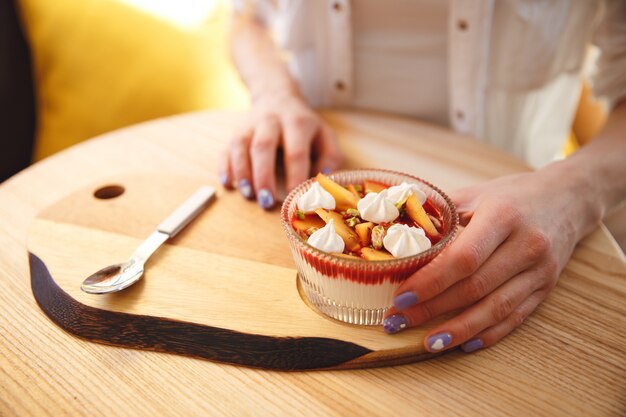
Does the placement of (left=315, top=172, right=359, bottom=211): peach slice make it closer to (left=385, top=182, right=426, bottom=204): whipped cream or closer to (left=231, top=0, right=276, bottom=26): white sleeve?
(left=385, top=182, right=426, bottom=204): whipped cream

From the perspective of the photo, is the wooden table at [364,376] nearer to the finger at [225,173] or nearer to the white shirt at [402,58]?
the finger at [225,173]

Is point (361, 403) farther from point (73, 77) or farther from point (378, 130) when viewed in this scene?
point (73, 77)

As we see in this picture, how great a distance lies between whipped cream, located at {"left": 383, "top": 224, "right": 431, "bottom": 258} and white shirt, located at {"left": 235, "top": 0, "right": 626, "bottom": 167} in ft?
2.41

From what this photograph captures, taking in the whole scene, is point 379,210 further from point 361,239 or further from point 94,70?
point 94,70

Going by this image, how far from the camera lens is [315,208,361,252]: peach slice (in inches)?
27.9

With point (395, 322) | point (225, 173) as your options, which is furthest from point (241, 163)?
point (395, 322)

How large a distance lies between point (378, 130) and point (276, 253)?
1.78 ft

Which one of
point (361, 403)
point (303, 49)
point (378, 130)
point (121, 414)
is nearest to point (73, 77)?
point (303, 49)

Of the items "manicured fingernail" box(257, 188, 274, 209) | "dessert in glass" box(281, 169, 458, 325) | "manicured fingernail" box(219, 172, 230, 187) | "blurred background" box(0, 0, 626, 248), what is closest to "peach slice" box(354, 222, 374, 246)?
"dessert in glass" box(281, 169, 458, 325)

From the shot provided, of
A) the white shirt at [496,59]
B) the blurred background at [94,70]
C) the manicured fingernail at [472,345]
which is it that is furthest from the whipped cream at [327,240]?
the blurred background at [94,70]

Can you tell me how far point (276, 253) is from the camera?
87 centimetres

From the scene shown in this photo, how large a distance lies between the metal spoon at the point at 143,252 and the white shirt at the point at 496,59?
621 millimetres

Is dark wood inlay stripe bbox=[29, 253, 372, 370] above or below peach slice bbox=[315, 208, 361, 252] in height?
below

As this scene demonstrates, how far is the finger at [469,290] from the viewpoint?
2.27 ft
